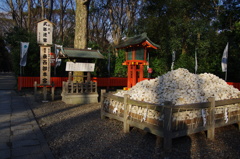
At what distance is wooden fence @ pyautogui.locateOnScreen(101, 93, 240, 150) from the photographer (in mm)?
3949

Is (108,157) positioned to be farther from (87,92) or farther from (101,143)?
(87,92)

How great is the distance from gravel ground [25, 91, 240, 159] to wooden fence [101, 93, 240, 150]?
29 cm

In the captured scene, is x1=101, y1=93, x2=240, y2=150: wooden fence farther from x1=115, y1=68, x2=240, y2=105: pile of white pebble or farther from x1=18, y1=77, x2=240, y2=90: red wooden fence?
x1=18, y1=77, x2=240, y2=90: red wooden fence

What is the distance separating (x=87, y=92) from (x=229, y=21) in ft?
48.0

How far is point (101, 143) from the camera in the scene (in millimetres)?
4336

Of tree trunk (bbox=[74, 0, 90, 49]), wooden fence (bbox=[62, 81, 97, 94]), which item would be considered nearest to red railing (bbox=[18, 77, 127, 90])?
tree trunk (bbox=[74, 0, 90, 49])

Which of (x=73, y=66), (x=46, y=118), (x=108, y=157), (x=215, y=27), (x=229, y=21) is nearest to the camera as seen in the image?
Answer: (x=108, y=157)

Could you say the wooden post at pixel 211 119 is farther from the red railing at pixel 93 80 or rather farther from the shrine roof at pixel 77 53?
the red railing at pixel 93 80

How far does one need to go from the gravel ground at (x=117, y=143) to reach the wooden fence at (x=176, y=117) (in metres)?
0.29

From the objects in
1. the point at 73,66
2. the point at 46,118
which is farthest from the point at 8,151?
the point at 73,66

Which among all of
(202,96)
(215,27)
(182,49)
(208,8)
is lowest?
(202,96)

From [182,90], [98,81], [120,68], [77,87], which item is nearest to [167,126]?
[182,90]

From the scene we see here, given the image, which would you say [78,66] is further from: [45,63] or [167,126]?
[167,126]

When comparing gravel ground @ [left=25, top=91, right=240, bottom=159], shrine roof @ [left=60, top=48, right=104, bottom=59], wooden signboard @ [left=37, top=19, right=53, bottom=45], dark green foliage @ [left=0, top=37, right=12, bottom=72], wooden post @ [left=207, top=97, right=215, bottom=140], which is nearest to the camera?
gravel ground @ [left=25, top=91, right=240, bottom=159]
